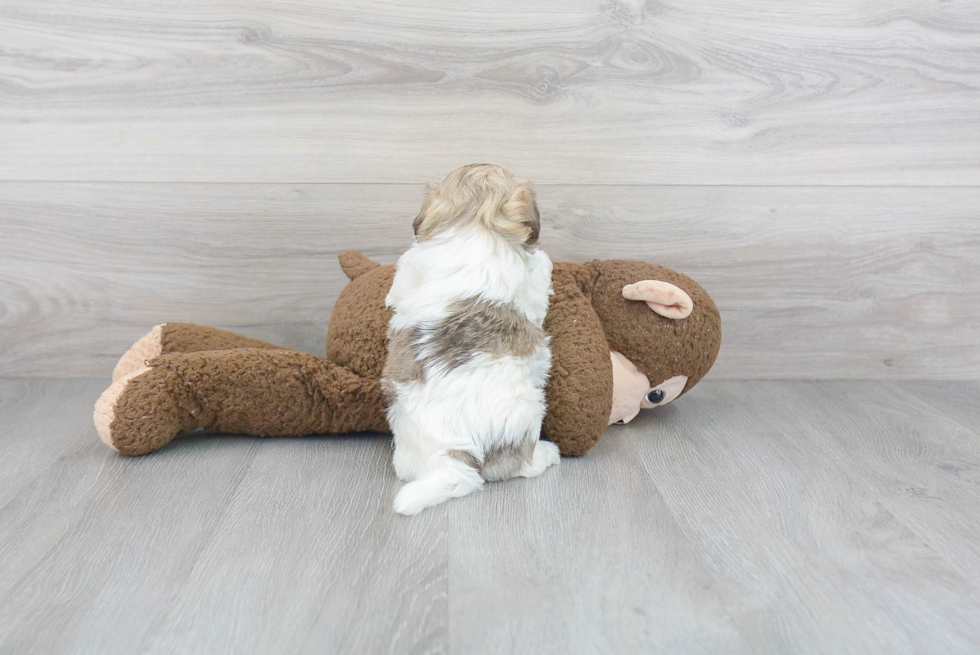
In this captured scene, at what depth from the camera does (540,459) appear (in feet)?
3.80

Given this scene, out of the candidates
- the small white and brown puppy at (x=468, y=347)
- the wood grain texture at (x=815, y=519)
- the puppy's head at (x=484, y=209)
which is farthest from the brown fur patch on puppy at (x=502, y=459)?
the puppy's head at (x=484, y=209)

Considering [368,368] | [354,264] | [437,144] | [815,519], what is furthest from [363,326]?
[815,519]

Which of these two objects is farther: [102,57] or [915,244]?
[915,244]

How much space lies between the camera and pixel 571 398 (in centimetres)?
119

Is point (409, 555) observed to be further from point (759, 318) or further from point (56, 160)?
point (56, 160)

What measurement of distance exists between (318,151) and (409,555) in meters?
0.98

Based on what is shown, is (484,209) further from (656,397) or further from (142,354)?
(142,354)

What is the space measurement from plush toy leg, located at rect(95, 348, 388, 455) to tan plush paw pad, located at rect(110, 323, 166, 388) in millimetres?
124

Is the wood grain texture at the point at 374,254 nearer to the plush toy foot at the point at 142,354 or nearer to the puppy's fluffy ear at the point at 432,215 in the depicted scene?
the plush toy foot at the point at 142,354

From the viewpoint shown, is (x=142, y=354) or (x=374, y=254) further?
(x=374, y=254)

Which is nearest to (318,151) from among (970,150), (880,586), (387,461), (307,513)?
(387,461)

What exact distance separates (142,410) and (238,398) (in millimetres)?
151

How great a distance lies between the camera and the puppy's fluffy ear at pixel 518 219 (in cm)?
114

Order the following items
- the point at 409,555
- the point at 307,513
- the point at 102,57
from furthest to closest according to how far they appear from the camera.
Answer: the point at 102,57, the point at 307,513, the point at 409,555
